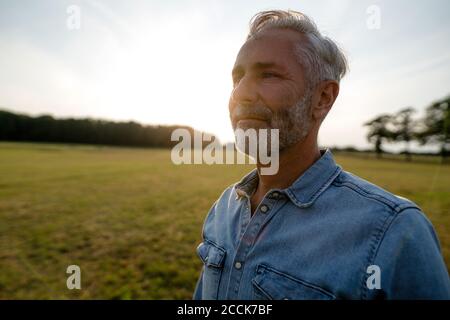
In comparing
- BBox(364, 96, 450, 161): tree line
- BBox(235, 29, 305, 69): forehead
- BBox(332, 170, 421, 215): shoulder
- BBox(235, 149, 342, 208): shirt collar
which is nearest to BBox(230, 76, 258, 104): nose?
BBox(235, 29, 305, 69): forehead

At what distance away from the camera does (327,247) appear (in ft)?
5.23

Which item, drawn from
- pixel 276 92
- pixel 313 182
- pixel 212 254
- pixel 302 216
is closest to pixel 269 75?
pixel 276 92

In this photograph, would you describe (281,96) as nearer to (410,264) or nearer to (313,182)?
(313,182)

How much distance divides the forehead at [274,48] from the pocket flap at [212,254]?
53.1 inches

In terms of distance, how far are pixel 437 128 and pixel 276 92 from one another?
75811 millimetres

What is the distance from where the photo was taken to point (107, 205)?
11742 millimetres

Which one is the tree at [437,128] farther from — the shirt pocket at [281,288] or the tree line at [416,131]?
the shirt pocket at [281,288]

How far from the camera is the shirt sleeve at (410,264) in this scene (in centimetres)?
139

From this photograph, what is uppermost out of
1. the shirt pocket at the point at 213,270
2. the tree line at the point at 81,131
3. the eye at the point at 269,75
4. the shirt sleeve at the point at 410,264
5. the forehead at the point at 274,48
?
the tree line at the point at 81,131

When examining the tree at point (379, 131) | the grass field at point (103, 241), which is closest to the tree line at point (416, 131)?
the tree at point (379, 131)
